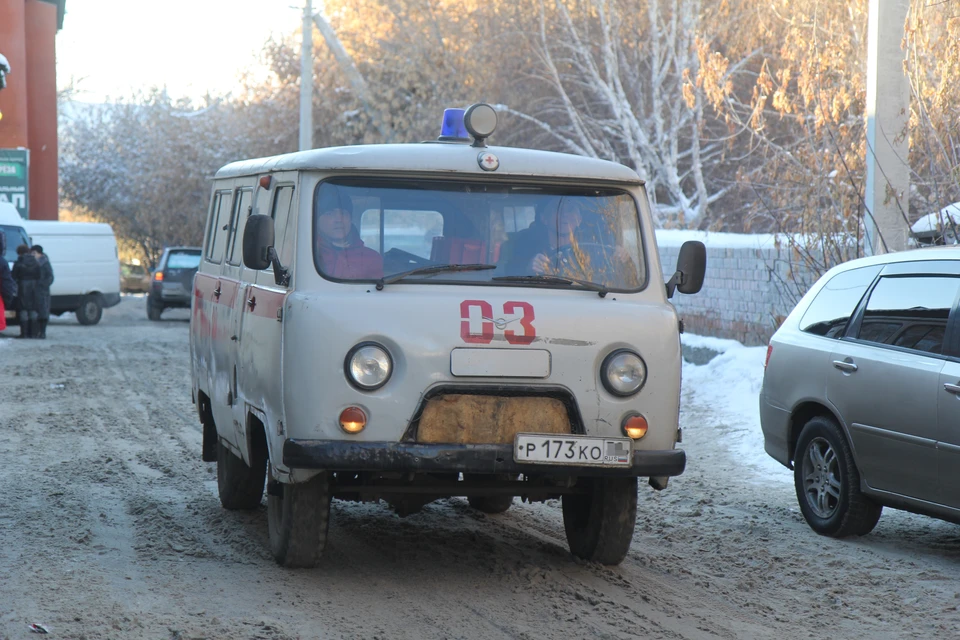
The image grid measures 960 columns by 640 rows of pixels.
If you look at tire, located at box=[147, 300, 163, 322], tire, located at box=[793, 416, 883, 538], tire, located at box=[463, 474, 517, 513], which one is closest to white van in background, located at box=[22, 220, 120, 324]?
tire, located at box=[147, 300, 163, 322]

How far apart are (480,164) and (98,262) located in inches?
908

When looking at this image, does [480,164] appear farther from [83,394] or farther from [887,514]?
[83,394]

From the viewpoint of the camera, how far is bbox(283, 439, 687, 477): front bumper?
5.70m

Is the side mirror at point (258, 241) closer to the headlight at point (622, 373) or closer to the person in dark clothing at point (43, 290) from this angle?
the headlight at point (622, 373)

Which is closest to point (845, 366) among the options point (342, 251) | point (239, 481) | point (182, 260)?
point (342, 251)

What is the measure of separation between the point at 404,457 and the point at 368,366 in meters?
0.43

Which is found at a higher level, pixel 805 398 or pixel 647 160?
pixel 647 160

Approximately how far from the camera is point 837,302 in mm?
7957

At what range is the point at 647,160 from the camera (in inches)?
1107

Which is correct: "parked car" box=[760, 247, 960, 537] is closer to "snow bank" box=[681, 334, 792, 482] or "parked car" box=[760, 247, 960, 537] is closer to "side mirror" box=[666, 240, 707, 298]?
"side mirror" box=[666, 240, 707, 298]

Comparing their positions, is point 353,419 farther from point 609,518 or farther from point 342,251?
point 609,518

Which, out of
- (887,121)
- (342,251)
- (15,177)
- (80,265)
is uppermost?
(887,121)

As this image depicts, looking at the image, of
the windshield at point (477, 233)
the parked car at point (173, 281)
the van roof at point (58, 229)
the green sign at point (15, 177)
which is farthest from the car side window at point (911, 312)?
the green sign at point (15, 177)

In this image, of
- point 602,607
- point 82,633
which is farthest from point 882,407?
point 82,633
